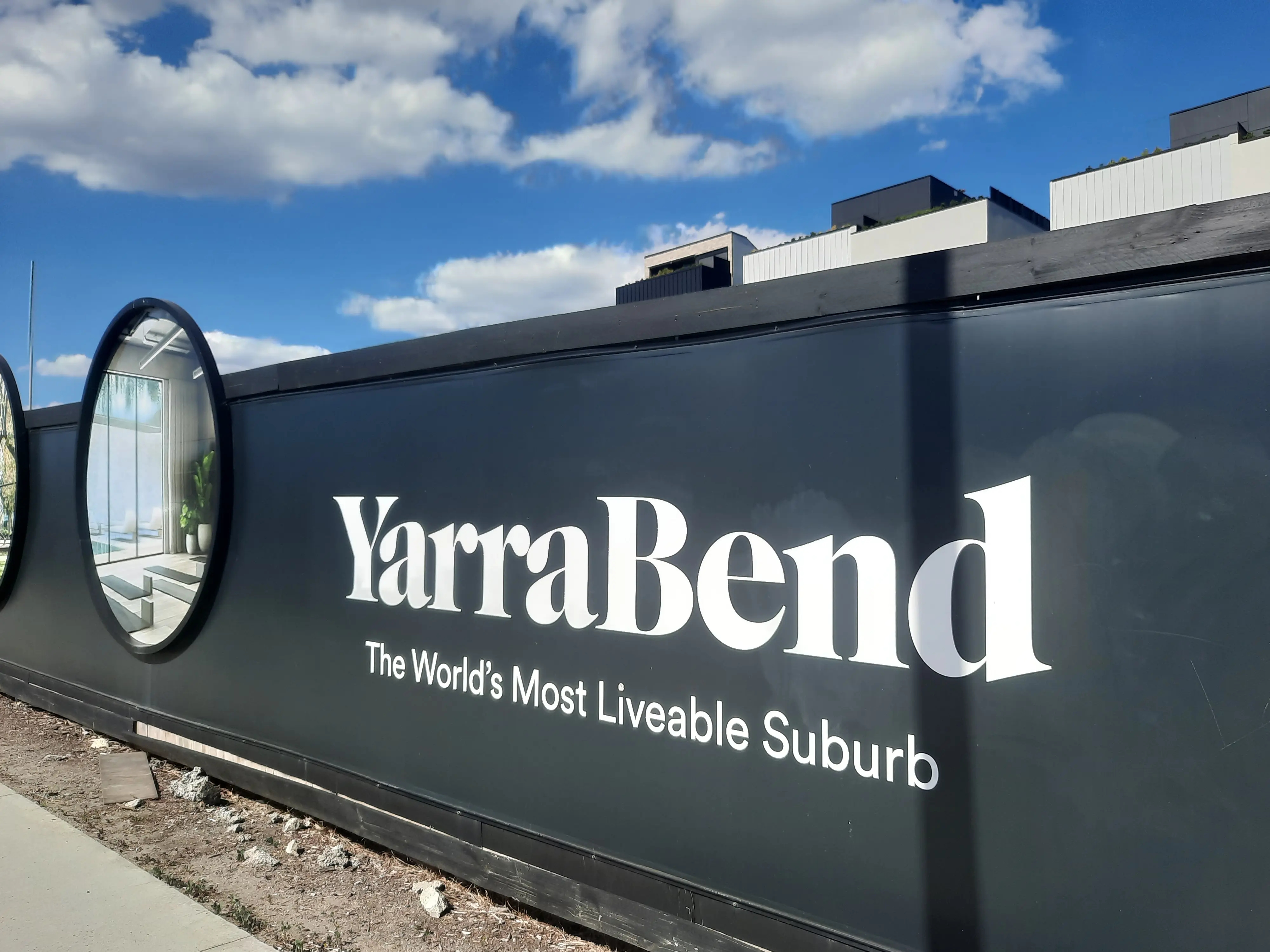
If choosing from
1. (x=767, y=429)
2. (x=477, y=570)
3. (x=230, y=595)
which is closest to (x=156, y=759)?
(x=230, y=595)

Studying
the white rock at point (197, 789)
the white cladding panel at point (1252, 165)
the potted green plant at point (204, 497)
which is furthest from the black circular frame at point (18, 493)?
the white cladding panel at point (1252, 165)

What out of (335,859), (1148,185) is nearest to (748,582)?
(335,859)

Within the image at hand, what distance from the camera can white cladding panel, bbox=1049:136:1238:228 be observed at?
22.4 m

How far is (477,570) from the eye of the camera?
394 centimetres

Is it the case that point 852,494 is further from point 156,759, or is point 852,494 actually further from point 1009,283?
point 156,759

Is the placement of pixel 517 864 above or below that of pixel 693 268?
below

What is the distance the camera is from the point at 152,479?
6.09 meters

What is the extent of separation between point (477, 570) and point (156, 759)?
12.1 ft

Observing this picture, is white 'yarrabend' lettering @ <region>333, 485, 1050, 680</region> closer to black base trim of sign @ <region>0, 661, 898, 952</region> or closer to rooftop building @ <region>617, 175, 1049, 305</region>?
black base trim of sign @ <region>0, 661, 898, 952</region>

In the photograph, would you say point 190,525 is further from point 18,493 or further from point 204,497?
point 18,493

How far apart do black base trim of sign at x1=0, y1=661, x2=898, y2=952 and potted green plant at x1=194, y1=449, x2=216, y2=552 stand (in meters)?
1.16

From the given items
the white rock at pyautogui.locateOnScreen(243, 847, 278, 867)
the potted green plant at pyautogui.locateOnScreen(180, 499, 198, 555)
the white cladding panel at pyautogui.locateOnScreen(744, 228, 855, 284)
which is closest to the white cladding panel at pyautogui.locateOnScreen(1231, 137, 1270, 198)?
the white cladding panel at pyautogui.locateOnScreen(744, 228, 855, 284)

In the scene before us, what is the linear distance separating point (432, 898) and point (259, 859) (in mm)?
1117

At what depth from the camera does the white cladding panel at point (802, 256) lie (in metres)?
30.2
